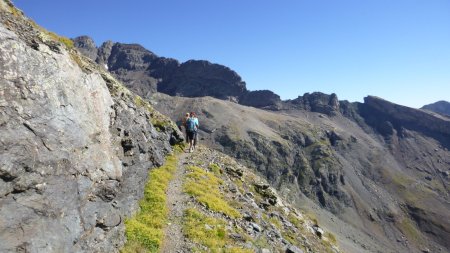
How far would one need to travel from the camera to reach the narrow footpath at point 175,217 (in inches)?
816

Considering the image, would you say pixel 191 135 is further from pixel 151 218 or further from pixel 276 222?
pixel 151 218

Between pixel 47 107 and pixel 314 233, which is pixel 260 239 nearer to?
pixel 47 107

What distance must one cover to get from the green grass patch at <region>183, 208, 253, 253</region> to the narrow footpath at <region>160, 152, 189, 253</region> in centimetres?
49

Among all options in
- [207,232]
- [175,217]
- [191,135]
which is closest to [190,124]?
[191,135]

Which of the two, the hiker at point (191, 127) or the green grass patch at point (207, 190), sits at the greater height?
the hiker at point (191, 127)

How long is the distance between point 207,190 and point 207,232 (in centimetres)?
809

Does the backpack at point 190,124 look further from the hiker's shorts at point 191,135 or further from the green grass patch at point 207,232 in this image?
the green grass patch at point 207,232

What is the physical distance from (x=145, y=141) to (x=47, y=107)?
14.8m

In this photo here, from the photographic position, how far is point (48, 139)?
16578 millimetres

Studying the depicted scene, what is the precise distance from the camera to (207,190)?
31.0m

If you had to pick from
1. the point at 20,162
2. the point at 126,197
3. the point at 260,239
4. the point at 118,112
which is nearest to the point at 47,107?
the point at 20,162

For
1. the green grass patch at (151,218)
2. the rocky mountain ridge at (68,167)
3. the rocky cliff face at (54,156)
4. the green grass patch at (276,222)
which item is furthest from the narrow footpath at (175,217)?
the green grass patch at (276,222)

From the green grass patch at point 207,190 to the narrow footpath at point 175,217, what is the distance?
0.79 m

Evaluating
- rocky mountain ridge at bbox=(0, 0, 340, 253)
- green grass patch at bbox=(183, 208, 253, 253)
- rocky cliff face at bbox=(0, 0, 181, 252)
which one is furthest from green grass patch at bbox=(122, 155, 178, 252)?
green grass patch at bbox=(183, 208, 253, 253)
